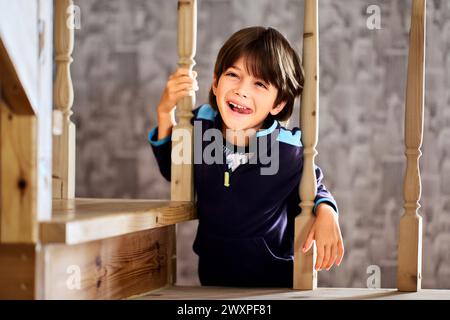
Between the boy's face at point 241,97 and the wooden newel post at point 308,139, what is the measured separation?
9.9 inches

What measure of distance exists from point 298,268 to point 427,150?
1428mm

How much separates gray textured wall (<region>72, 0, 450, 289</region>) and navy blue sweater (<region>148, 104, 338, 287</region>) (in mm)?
1063

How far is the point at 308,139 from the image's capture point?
4.51 ft

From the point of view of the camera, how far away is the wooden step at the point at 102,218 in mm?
1038

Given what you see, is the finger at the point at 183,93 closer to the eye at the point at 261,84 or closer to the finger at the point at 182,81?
the finger at the point at 182,81

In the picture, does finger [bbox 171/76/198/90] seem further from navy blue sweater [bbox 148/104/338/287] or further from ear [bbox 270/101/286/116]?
ear [bbox 270/101/286/116]

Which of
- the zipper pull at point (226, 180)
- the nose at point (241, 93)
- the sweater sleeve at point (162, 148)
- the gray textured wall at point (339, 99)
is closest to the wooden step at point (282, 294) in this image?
the zipper pull at point (226, 180)

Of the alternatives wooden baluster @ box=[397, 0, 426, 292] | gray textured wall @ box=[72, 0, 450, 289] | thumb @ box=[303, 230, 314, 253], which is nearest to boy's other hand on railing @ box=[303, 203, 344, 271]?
thumb @ box=[303, 230, 314, 253]

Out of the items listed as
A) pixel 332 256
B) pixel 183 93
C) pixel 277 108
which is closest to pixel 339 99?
pixel 277 108

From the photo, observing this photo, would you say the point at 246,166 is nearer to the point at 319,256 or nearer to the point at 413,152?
the point at 319,256

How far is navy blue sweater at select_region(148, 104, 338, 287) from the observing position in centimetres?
157

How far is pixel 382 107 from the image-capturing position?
2646mm
